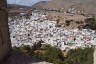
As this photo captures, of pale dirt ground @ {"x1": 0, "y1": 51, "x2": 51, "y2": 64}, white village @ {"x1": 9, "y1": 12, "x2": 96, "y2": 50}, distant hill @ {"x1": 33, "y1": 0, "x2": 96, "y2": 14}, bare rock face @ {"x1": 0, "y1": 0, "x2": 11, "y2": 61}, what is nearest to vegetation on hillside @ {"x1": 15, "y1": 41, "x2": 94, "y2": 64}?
white village @ {"x1": 9, "y1": 12, "x2": 96, "y2": 50}

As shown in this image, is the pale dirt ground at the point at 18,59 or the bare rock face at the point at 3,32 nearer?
the bare rock face at the point at 3,32

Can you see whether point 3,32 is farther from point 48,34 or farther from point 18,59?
point 48,34

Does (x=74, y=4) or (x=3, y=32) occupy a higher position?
(x=3, y=32)

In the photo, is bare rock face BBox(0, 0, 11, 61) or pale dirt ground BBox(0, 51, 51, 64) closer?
bare rock face BBox(0, 0, 11, 61)

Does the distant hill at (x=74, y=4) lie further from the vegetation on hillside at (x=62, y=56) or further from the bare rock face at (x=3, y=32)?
the bare rock face at (x=3, y=32)

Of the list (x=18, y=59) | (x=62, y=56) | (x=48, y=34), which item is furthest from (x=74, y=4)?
(x=18, y=59)

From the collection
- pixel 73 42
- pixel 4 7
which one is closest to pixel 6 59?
pixel 4 7

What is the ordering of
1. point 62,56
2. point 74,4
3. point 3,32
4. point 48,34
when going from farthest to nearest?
point 74,4, point 48,34, point 62,56, point 3,32

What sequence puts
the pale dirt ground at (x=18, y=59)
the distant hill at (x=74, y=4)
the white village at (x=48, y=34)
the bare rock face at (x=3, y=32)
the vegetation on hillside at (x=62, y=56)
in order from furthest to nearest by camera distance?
1. the distant hill at (x=74, y=4)
2. the white village at (x=48, y=34)
3. the vegetation on hillside at (x=62, y=56)
4. the pale dirt ground at (x=18, y=59)
5. the bare rock face at (x=3, y=32)

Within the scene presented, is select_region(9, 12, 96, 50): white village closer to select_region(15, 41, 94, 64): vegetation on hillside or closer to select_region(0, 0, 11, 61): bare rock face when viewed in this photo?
select_region(15, 41, 94, 64): vegetation on hillside

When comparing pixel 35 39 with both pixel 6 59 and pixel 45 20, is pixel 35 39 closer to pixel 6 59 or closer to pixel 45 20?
pixel 45 20

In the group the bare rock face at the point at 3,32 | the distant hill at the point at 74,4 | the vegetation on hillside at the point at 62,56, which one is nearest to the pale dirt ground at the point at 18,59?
the bare rock face at the point at 3,32
